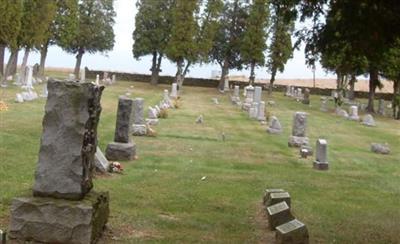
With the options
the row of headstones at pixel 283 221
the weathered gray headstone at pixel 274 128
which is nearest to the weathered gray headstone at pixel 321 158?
the row of headstones at pixel 283 221

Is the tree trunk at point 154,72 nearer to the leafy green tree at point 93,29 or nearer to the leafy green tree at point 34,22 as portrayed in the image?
the leafy green tree at point 93,29

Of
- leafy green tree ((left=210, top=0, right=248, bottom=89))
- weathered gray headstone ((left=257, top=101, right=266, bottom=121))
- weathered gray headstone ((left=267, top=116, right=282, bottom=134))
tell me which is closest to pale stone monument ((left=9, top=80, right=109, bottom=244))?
weathered gray headstone ((left=267, top=116, right=282, bottom=134))

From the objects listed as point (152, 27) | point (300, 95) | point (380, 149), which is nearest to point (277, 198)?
point (380, 149)

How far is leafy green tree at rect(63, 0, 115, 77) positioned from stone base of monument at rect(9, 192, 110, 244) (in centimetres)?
5480

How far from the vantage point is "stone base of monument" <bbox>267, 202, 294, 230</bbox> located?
30.8 feet

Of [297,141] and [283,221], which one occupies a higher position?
[297,141]

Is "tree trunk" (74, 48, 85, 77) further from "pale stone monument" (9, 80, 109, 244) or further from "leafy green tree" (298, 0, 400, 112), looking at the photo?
"pale stone monument" (9, 80, 109, 244)

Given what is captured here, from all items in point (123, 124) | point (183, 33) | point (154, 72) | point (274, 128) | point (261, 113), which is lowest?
point (274, 128)

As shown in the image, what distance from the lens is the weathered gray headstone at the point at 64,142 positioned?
7.67 m

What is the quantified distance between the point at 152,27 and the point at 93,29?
690cm

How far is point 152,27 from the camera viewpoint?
60.8 m

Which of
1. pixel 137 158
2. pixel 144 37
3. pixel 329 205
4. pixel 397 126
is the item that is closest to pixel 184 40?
pixel 144 37

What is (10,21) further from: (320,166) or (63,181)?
(63,181)

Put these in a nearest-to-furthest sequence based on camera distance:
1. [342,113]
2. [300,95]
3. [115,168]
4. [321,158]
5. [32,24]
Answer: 1. [115,168]
2. [321,158]
3. [342,113]
4. [32,24]
5. [300,95]
